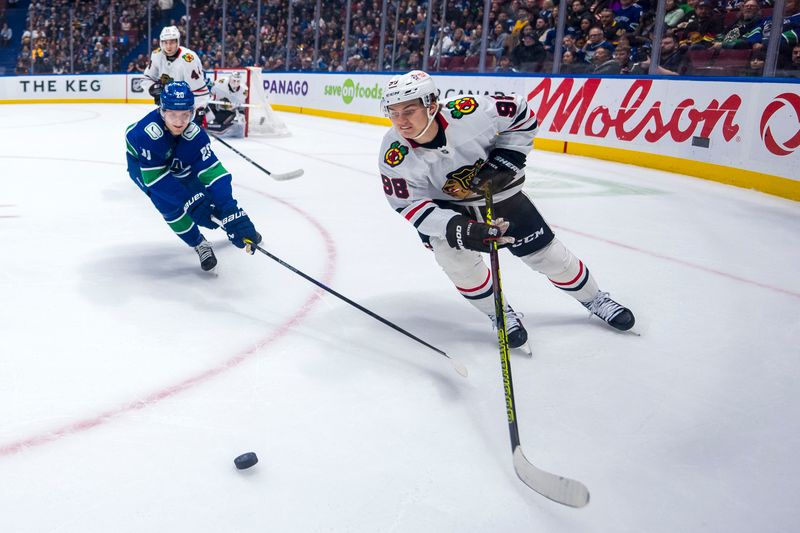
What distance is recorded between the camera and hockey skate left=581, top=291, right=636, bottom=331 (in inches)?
99.3

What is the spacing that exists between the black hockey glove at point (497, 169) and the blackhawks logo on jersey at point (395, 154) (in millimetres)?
279

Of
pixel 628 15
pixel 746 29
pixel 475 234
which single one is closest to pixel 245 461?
pixel 475 234

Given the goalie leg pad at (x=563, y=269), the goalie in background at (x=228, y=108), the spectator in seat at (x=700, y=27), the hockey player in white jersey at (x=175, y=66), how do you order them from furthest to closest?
the goalie in background at (x=228, y=108) < the hockey player in white jersey at (x=175, y=66) < the spectator in seat at (x=700, y=27) < the goalie leg pad at (x=563, y=269)

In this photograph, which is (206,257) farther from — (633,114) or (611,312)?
(633,114)

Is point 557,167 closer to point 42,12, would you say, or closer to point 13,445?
point 13,445

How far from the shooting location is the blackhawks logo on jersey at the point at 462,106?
2.29m

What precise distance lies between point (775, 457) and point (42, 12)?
59.1ft

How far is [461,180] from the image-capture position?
235cm

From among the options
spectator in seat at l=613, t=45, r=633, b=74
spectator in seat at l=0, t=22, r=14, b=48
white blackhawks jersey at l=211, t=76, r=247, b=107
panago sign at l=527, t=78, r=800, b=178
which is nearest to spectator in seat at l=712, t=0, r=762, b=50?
panago sign at l=527, t=78, r=800, b=178

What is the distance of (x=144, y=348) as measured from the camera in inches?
89.9

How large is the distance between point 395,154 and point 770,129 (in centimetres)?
461

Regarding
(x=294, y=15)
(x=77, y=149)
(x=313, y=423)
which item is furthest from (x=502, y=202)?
(x=294, y=15)

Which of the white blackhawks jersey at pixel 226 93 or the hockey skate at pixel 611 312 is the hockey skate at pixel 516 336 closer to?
the hockey skate at pixel 611 312

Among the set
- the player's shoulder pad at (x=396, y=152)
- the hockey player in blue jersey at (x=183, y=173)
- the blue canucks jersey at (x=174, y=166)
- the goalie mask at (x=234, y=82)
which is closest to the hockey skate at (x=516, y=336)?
the player's shoulder pad at (x=396, y=152)
